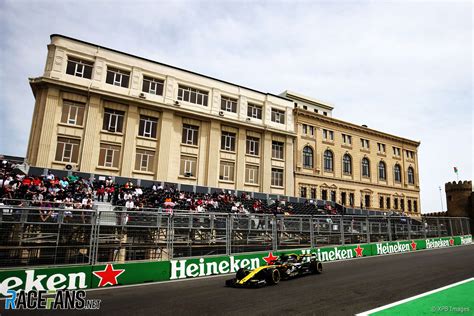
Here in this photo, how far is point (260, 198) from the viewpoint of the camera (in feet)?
111

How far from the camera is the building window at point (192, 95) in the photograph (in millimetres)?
33031

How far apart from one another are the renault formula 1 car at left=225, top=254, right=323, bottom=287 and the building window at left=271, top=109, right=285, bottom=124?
28067 mm

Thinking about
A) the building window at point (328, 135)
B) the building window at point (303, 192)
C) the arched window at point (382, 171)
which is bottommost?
the building window at point (303, 192)

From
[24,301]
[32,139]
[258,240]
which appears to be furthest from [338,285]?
[32,139]

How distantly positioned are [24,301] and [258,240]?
935 cm

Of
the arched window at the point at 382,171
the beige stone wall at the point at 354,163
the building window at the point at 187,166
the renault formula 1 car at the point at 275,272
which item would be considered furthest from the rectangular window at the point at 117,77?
the arched window at the point at 382,171

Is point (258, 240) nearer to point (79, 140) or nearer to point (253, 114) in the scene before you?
point (79, 140)

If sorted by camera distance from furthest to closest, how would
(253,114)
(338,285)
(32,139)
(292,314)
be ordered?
(253,114) < (32,139) < (338,285) < (292,314)

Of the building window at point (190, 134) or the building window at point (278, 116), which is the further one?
the building window at point (278, 116)

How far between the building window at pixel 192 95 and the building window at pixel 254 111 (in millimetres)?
5881

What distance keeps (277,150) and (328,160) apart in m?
9.87

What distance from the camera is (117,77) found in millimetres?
29828

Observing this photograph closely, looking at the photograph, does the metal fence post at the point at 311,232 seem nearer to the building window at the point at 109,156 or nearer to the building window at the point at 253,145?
the building window at the point at 109,156

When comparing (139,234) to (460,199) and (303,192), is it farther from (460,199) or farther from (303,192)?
(460,199)
